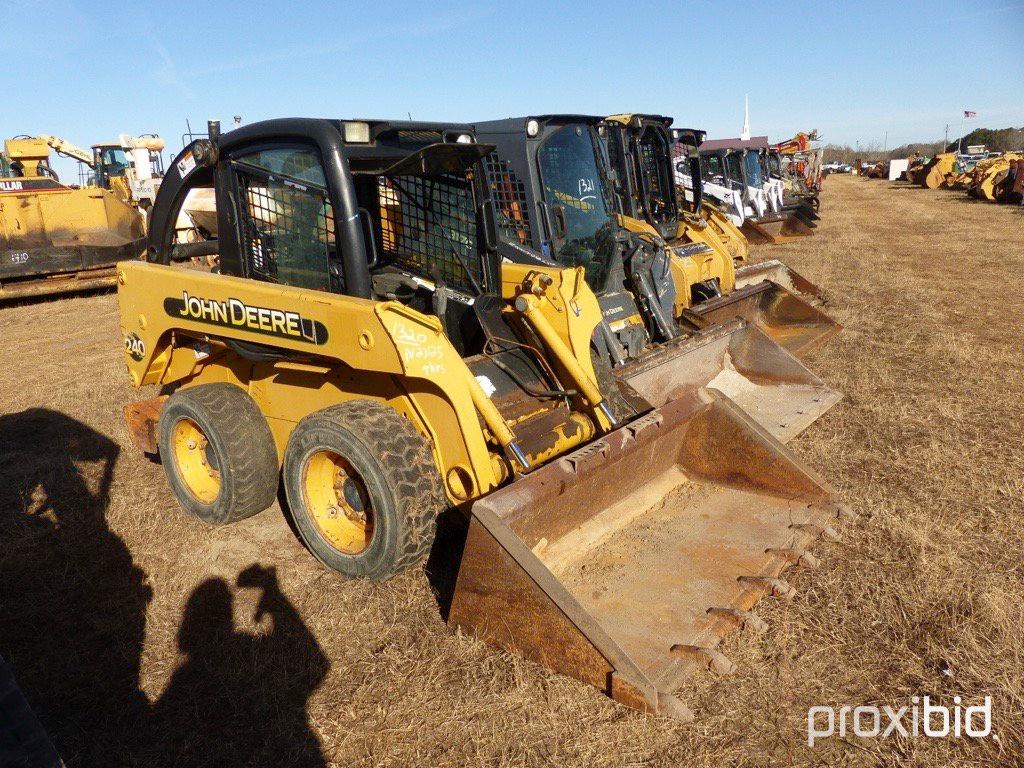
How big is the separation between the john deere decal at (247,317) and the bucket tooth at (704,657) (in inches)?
75.5

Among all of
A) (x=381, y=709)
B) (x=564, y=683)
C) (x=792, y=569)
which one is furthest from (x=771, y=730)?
(x=381, y=709)

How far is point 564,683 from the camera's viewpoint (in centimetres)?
274

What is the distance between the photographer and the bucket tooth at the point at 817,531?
351cm

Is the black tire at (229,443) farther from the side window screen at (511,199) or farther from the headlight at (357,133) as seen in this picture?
the side window screen at (511,199)

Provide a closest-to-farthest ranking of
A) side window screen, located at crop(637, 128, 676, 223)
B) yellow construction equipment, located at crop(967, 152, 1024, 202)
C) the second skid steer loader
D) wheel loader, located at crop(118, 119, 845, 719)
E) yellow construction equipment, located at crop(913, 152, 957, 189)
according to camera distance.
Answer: wheel loader, located at crop(118, 119, 845, 719)
side window screen, located at crop(637, 128, 676, 223)
the second skid steer loader
yellow construction equipment, located at crop(967, 152, 1024, 202)
yellow construction equipment, located at crop(913, 152, 957, 189)

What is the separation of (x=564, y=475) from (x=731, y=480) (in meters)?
1.23

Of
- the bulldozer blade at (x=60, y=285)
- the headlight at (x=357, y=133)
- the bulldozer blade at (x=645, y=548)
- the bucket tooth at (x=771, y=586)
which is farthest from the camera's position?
the bulldozer blade at (x=60, y=285)

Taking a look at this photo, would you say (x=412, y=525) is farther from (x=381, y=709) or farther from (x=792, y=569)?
(x=792, y=569)

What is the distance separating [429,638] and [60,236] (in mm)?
12478

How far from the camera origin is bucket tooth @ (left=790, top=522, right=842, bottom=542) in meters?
3.51

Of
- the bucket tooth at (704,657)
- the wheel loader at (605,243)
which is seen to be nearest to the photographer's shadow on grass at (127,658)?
the bucket tooth at (704,657)

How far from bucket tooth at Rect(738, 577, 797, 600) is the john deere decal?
2089 mm

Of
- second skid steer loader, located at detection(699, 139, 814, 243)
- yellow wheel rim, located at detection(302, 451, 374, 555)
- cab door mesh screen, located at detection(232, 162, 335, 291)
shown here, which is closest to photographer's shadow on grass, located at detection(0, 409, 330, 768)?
yellow wheel rim, located at detection(302, 451, 374, 555)

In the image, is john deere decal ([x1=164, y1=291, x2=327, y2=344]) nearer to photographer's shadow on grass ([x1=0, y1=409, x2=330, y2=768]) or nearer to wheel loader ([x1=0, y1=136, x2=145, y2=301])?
photographer's shadow on grass ([x1=0, y1=409, x2=330, y2=768])
